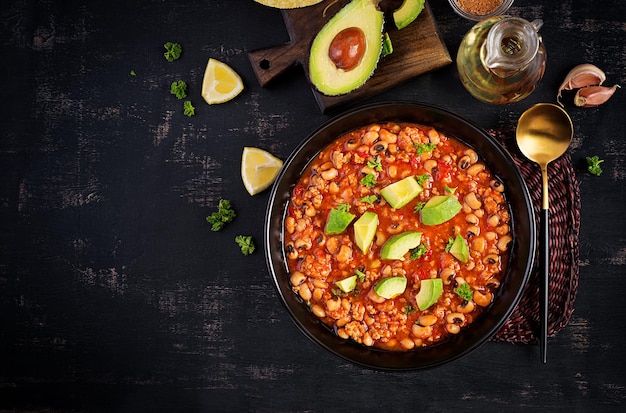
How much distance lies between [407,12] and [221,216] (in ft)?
4.89

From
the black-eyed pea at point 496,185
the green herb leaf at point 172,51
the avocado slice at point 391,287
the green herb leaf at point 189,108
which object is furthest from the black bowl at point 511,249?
the green herb leaf at point 172,51

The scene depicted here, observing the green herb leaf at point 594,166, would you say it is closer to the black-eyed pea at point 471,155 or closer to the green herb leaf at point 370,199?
the black-eyed pea at point 471,155

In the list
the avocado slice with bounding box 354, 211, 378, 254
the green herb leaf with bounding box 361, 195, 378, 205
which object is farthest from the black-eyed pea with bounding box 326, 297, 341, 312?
the green herb leaf with bounding box 361, 195, 378, 205

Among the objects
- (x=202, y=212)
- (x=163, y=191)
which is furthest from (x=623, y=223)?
(x=163, y=191)

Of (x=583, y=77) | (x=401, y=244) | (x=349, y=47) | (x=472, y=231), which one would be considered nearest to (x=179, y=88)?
(x=349, y=47)

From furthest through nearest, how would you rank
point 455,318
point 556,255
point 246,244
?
point 246,244 → point 556,255 → point 455,318

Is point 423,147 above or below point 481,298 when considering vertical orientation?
above

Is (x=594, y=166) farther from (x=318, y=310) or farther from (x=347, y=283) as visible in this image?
(x=318, y=310)

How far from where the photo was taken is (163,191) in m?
3.46

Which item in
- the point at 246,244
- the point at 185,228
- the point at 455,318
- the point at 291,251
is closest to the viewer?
the point at 455,318

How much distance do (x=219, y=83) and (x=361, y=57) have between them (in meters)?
0.91

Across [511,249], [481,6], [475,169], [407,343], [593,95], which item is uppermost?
[481,6]

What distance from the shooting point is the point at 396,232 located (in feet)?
9.57

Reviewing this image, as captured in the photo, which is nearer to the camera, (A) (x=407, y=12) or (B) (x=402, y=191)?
(B) (x=402, y=191)
